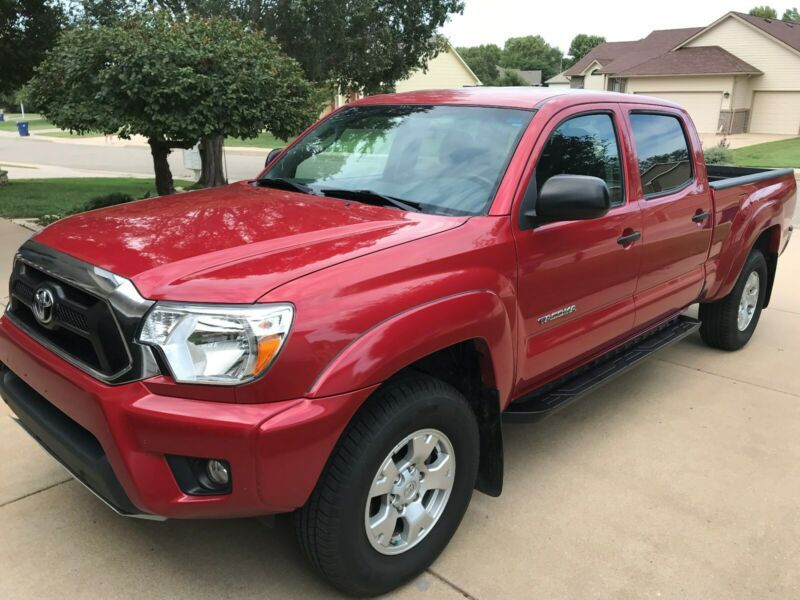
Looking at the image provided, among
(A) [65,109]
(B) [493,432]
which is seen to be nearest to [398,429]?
(B) [493,432]

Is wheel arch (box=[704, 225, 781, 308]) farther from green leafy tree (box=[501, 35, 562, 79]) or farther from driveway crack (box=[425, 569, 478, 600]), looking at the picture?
green leafy tree (box=[501, 35, 562, 79])

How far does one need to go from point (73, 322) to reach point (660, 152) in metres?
3.31

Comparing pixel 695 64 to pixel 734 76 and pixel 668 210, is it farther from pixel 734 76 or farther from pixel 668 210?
pixel 668 210

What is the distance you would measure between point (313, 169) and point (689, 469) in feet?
8.29

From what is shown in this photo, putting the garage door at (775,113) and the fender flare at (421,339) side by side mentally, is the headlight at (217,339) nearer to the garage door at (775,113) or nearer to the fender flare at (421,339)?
the fender flare at (421,339)

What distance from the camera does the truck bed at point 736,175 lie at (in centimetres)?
473

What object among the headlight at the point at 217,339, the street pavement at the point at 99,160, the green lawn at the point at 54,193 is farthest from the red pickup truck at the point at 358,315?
the street pavement at the point at 99,160

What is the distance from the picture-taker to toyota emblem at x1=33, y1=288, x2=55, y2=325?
8.24 ft

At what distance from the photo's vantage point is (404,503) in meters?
2.63

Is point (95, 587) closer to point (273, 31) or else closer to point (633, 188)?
point (633, 188)

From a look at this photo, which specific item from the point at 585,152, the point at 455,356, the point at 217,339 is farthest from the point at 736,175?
the point at 217,339

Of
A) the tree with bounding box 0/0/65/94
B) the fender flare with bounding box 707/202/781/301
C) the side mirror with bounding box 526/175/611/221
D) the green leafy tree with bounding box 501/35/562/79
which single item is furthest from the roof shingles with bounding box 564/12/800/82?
the green leafy tree with bounding box 501/35/562/79

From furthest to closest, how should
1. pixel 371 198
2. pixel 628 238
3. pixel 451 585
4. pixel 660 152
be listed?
pixel 660 152 < pixel 628 238 < pixel 371 198 < pixel 451 585

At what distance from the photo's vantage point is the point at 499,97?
3.51 metres
